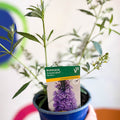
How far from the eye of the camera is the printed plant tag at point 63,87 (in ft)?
1.90

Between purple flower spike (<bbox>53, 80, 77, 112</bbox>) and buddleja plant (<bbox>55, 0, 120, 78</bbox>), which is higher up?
buddleja plant (<bbox>55, 0, 120, 78</bbox>)

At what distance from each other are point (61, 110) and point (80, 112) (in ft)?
0.26

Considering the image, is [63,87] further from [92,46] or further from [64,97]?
[92,46]

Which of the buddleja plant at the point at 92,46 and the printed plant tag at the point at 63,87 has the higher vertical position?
the buddleja plant at the point at 92,46

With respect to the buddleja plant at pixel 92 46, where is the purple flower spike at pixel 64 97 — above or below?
below

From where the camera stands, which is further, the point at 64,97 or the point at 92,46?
the point at 92,46

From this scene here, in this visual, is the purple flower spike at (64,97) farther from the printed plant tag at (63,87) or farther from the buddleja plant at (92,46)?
the buddleja plant at (92,46)

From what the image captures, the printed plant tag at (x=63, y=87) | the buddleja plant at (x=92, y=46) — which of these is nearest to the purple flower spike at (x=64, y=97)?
the printed plant tag at (x=63, y=87)

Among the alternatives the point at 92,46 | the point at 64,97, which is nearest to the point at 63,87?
the point at 64,97

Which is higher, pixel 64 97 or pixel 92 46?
pixel 92 46

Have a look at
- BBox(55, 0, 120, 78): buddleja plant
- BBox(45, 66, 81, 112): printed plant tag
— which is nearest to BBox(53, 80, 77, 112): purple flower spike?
BBox(45, 66, 81, 112): printed plant tag

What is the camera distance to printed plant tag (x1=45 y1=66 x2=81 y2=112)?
58 cm

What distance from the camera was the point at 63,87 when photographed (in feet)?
1.97

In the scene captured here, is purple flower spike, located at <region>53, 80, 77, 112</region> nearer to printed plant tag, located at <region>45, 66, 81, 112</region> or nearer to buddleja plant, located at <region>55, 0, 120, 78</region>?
printed plant tag, located at <region>45, 66, 81, 112</region>
